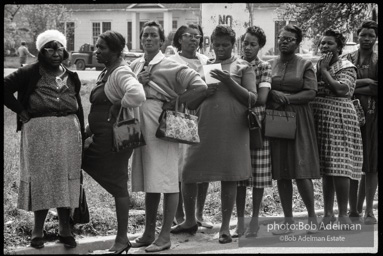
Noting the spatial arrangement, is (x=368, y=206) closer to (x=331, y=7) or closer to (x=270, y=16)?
(x=331, y=7)

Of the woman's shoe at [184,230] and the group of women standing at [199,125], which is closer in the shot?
the group of women standing at [199,125]

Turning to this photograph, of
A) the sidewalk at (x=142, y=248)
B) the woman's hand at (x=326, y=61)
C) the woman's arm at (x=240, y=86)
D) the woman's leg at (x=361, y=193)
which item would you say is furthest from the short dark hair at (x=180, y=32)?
the woman's leg at (x=361, y=193)

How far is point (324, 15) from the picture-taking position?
1293cm

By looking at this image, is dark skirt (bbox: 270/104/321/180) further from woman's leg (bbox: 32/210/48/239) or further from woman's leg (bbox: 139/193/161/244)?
woman's leg (bbox: 32/210/48/239)

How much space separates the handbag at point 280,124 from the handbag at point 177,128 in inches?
36.4

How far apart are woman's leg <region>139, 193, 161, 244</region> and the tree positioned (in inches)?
282

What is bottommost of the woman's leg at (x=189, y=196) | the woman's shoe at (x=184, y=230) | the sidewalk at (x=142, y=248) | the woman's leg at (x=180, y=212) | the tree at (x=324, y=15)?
the sidewalk at (x=142, y=248)

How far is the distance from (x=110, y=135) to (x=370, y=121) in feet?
10.6

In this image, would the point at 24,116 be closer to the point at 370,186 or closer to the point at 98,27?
the point at 370,186

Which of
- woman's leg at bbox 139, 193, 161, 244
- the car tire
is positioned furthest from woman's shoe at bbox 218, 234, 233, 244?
the car tire

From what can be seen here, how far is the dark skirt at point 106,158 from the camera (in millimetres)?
6414

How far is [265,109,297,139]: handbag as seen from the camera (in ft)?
23.7

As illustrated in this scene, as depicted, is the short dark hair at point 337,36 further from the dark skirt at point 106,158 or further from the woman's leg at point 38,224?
the woman's leg at point 38,224

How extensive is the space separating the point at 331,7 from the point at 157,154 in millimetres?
7314
